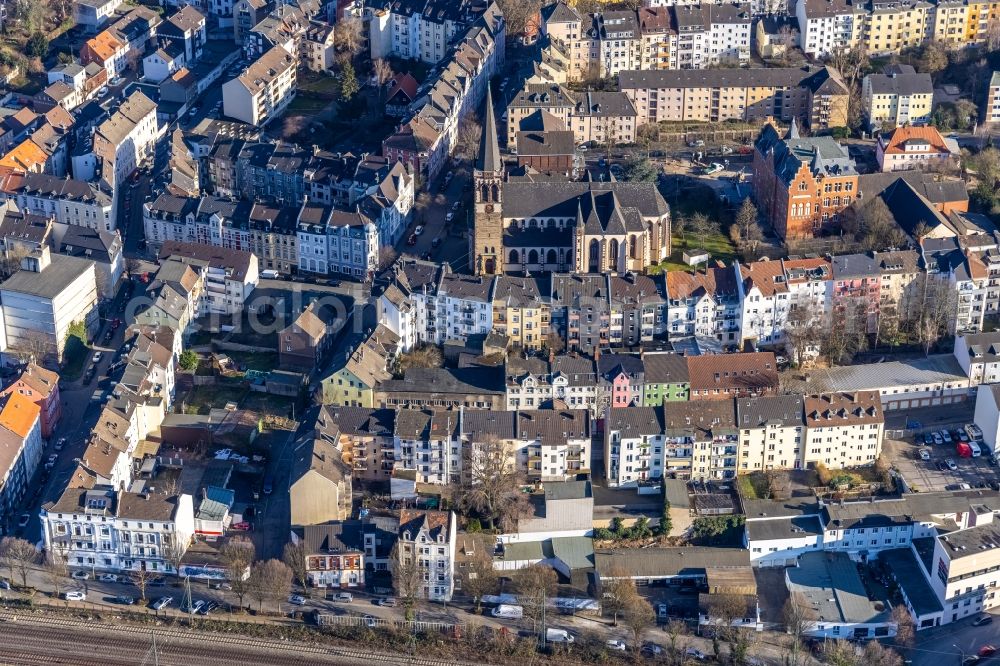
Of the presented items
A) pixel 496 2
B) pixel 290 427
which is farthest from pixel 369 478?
pixel 496 2

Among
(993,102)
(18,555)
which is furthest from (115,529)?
(993,102)

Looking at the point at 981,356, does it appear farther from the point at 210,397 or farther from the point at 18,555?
the point at 18,555

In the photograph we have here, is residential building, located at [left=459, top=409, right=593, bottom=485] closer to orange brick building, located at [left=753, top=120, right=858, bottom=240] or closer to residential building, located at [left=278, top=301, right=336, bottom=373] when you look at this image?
residential building, located at [left=278, top=301, right=336, bottom=373]

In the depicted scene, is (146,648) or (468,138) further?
(468,138)

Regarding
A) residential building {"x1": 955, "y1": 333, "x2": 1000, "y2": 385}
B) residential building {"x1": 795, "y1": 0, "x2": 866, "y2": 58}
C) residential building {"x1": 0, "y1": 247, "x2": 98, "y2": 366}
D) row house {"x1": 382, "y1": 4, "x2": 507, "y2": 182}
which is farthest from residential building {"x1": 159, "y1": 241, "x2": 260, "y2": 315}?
residential building {"x1": 795, "y1": 0, "x2": 866, "y2": 58}

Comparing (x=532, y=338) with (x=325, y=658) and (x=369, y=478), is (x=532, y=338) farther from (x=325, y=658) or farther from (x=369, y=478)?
(x=325, y=658)

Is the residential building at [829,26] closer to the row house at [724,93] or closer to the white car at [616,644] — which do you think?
the row house at [724,93]
